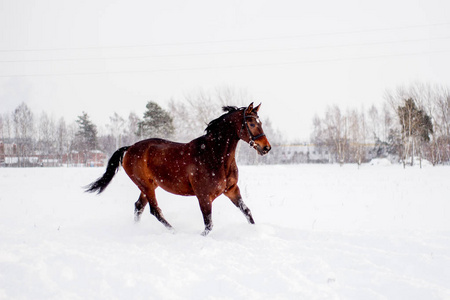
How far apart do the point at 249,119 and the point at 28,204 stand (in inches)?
266

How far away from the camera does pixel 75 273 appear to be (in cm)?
254

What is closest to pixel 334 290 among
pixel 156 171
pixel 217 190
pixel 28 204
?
pixel 217 190

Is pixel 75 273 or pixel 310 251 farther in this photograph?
pixel 310 251

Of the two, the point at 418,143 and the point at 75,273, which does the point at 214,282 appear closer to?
the point at 75,273

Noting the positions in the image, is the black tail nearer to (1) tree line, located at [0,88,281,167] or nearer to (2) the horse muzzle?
(2) the horse muzzle

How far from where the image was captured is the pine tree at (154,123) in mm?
35594

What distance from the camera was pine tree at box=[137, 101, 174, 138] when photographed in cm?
3559

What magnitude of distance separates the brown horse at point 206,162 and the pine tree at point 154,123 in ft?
103

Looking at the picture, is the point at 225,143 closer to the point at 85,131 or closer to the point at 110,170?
the point at 110,170

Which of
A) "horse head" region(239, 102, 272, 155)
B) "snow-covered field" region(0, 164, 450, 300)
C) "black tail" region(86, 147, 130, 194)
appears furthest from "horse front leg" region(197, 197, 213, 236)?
"black tail" region(86, 147, 130, 194)

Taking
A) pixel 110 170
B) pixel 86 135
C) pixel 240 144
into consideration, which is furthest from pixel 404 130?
pixel 86 135

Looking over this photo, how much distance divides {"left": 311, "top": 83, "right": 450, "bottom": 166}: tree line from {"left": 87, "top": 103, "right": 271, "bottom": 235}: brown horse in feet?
98.8

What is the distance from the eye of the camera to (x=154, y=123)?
117 ft

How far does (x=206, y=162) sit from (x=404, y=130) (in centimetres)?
3308
